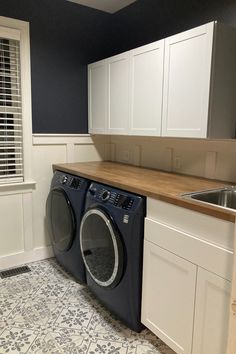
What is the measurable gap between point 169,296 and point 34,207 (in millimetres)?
1629

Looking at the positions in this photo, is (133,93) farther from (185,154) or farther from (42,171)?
(42,171)

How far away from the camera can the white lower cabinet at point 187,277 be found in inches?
49.4

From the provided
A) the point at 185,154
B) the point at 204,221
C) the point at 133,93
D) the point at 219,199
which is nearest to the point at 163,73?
the point at 133,93

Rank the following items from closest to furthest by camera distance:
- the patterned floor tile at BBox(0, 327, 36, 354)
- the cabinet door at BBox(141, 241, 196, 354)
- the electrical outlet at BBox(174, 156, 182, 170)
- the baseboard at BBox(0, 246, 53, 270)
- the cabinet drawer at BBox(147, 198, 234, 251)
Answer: the cabinet drawer at BBox(147, 198, 234, 251) → the cabinet door at BBox(141, 241, 196, 354) → the patterned floor tile at BBox(0, 327, 36, 354) → the electrical outlet at BBox(174, 156, 182, 170) → the baseboard at BBox(0, 246, 53, 270)

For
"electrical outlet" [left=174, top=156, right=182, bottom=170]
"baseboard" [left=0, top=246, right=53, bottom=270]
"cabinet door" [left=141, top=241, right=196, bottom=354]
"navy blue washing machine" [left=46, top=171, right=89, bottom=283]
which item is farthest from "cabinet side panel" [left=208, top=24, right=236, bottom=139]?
"baseboard" [left=0, top=246, right=53, bottom=270]

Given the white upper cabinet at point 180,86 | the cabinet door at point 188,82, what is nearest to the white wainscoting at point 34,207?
the white upper cabinet at point 180,86

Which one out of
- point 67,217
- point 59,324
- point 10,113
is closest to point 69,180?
point 67,217

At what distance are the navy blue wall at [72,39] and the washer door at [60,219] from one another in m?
0.66

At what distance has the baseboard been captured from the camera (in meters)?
2.60

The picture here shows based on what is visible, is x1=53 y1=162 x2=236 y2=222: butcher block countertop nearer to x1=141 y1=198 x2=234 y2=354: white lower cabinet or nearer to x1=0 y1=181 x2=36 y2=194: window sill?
x1=141 y1=198 x2=234 y2=354: white lower cabinet

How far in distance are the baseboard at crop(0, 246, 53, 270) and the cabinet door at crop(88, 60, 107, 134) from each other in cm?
129

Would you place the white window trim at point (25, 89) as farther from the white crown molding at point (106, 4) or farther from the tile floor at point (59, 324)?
the tile floor at point (59, 324)

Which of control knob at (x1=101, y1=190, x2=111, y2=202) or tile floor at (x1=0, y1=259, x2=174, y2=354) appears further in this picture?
control knob at (x1=101, y1=190, x2=111, y2=202)

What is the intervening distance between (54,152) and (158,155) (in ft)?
3.28
